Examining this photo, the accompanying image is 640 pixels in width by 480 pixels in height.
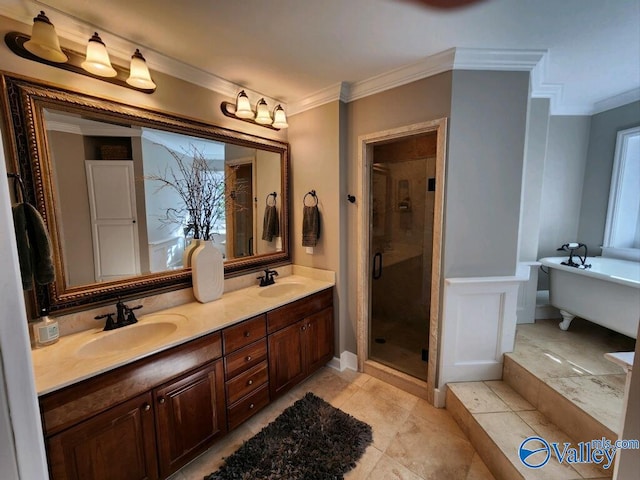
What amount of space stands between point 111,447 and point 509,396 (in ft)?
7.87

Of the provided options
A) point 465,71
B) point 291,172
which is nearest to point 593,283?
point 465,71

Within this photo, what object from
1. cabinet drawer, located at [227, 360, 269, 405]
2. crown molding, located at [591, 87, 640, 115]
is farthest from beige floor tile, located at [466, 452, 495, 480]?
crown molding, located at [591, 87, 640, 115]

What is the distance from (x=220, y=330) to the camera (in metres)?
1.60

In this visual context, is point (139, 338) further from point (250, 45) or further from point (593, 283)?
point (593, 283)

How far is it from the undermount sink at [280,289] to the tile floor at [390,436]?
81cm

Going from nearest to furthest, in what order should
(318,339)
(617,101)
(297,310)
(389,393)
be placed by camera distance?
(297,310) < (389,393) < (318,339) < (617,101)

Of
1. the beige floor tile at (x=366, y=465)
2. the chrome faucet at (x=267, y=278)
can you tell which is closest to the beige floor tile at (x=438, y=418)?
the beige floor tile at (x=366, y=465)

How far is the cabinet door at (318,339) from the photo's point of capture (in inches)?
88.4

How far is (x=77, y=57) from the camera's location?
4.76 ft

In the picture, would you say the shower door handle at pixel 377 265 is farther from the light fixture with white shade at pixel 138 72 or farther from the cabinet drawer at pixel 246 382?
the light fixture with white shade at pixel 138 72

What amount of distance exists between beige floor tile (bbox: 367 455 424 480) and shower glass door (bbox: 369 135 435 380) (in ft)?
2.67

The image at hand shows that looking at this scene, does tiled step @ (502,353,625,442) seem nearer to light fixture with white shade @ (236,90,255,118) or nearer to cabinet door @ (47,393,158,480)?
cabinet door @ (47,393,158,480)

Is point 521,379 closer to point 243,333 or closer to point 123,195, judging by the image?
point 243,333

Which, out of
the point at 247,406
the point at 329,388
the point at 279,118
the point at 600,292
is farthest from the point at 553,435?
the point at 279,118
